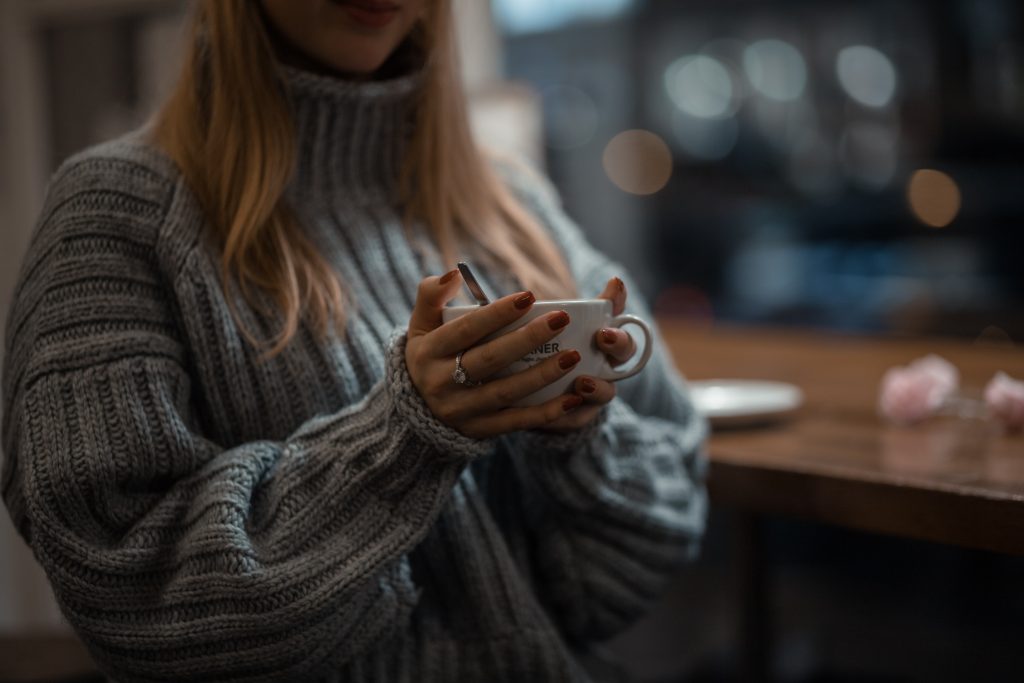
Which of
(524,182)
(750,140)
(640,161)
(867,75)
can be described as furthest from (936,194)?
(524,182)

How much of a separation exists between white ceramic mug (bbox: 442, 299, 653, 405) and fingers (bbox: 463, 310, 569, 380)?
13mm

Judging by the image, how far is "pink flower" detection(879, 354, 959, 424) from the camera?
1127 mm

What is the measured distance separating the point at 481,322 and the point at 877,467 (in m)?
0.47

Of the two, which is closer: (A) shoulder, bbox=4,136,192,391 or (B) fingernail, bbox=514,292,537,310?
(B) fingernail, bbox=514,292,537,310

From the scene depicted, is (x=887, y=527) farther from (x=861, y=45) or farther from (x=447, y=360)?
(x=861, y=45)

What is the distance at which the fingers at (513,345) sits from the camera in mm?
663

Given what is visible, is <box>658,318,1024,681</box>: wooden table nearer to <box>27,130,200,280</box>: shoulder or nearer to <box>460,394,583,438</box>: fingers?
<box>460,394,583,438</box>: fingers

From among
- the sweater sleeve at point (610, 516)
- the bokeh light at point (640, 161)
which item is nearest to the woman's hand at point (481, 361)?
the sweater sleeve at point (610, 516)

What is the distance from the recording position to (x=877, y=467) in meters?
0.94

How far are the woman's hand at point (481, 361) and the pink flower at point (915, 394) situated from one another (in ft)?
1.87

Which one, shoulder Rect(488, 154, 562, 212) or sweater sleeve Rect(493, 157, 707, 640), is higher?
shoulder Rect(488, 154, 562, 212)

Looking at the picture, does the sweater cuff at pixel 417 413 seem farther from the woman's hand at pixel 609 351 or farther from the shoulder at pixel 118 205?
the shoulder at pixel 118 205

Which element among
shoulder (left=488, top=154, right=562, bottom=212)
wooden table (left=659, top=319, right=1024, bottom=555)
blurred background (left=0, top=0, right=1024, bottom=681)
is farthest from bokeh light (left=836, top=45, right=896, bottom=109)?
shoulder (left=488, top=154, right=562, bottom=212)

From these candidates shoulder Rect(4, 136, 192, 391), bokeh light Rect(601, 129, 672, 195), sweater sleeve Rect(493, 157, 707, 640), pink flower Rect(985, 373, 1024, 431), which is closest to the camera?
shoulder Rect(4, 136, 192, 391)
